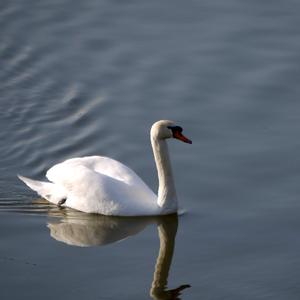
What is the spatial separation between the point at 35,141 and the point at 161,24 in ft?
14.8

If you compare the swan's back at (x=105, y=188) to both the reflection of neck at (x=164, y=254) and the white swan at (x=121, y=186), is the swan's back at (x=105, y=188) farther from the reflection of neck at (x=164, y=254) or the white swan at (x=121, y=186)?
the reflection of neck at (x=164, y=254)

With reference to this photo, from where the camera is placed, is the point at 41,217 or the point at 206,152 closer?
the point at 41,217

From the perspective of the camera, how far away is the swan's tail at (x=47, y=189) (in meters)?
14.1

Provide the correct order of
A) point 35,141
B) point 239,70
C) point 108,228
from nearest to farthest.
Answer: point 108,228 → point 35,141 → point 239,70

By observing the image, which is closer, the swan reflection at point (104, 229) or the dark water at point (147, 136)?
the dark water at point (147, 136)

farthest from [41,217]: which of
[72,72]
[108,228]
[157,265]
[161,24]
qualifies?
[161,24]

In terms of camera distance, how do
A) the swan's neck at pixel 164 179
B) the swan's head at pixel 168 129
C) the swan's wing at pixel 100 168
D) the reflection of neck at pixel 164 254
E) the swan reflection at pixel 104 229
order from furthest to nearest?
the swan's wing at pixel 100 168 < the swan's neck at pixel 164 179 < the swan's head at pixel 168 129 < the swan reflection at pixel 104 229 < the reflection of neck at pixel 164 254

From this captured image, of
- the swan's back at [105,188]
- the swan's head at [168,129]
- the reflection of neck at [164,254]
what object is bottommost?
the reflection of neck at [164,254]

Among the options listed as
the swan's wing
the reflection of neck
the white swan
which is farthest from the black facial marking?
the reflection of neck

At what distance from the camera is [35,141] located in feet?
51.4

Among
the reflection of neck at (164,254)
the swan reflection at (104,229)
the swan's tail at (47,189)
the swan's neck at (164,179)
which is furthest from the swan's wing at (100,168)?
the reflection of neck at (164,254)

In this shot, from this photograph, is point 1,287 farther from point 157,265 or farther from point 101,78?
point 101,78

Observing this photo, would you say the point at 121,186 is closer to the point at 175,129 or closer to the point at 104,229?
the point at 104,229

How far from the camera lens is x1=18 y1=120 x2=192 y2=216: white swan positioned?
1362cm
